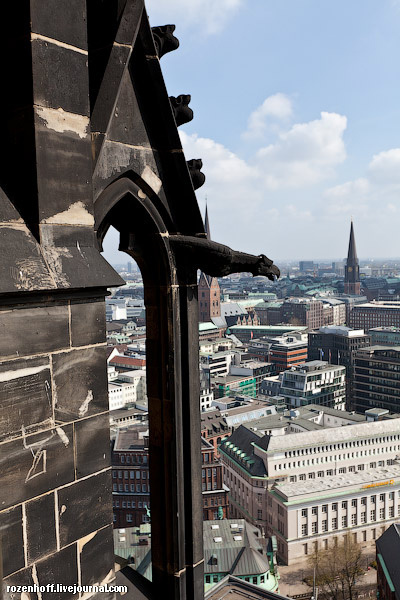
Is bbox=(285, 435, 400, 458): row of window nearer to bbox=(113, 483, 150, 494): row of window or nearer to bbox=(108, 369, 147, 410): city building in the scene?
bbox=(113, 483, 150, 494): row of window

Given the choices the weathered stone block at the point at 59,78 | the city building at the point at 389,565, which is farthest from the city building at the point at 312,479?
the weathered stone block at the point at 59,78

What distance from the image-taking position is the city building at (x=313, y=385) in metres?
108

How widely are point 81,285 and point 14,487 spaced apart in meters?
1.15

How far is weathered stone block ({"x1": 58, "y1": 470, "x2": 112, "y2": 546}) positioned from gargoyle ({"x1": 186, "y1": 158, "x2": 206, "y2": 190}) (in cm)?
255

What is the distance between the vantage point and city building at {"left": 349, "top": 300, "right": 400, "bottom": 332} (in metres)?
188

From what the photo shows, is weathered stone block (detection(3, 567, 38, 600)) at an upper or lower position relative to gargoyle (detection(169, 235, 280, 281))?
lower

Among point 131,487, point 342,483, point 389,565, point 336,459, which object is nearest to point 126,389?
point 131,487

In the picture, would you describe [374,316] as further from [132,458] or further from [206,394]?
[132,458]

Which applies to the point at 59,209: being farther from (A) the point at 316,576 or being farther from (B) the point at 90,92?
(A) the point at 316,576

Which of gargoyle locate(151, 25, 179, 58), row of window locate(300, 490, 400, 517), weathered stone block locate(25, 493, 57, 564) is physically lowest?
row of window locate(300, 490, 400, 517)

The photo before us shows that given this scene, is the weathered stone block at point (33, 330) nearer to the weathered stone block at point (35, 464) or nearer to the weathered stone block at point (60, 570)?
the weathered stone block at point (35, 464)

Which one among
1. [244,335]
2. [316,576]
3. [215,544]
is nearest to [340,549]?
[316,576]

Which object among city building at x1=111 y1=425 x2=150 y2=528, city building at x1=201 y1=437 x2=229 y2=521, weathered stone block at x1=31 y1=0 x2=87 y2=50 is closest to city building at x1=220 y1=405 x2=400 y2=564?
city building at x1=201 y1=437 x2=229 y2=521

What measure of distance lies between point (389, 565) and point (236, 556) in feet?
40.4
